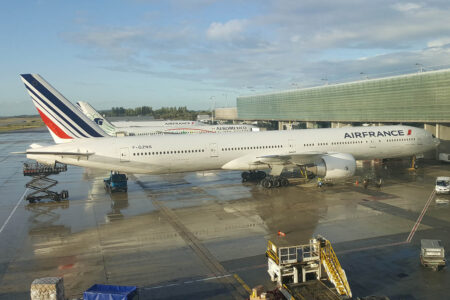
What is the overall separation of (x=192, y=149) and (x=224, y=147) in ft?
8.82

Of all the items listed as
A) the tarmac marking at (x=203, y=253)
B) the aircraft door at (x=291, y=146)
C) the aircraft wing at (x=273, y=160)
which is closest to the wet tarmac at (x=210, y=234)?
the tarmac marking at (x=203, y=253)

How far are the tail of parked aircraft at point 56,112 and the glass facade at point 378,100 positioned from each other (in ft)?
121

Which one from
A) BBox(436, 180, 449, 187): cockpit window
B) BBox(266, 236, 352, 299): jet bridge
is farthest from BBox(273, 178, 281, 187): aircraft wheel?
BBox(266, 236, 352, 299): jet bridge

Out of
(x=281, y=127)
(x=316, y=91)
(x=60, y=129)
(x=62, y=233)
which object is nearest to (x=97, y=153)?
(x=60, y=129)

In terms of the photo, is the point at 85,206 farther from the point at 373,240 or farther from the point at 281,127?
the point at 281,127

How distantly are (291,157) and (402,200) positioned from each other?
8326mm

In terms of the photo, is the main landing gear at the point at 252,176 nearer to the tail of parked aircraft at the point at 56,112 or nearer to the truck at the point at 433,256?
the tail of parked aircraft at the point at 56,112

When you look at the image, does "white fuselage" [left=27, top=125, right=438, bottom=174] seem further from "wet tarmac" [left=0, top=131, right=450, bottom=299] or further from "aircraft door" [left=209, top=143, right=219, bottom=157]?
"wet tarmac" [left=0, top=131, right=450, bottom=299]

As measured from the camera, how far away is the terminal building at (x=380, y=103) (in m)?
39.9

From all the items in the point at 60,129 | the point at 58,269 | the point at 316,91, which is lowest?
the point at 58,269

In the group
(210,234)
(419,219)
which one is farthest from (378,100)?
(210,234)

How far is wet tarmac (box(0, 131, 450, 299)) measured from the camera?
12.7 metres

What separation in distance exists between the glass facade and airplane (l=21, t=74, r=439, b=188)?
497 inches

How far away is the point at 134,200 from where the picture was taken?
25891mm
